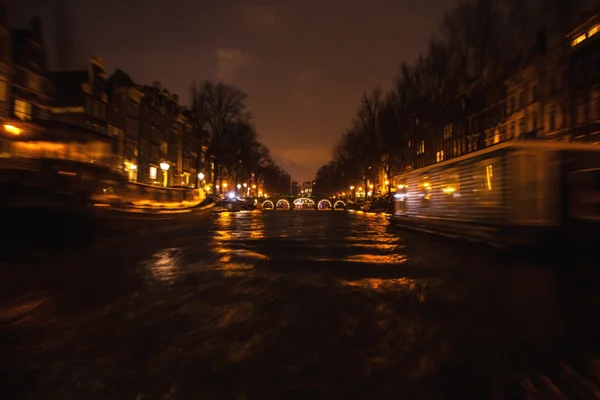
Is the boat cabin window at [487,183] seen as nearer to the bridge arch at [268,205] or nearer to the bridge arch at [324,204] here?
the bridge arch at [268,205]

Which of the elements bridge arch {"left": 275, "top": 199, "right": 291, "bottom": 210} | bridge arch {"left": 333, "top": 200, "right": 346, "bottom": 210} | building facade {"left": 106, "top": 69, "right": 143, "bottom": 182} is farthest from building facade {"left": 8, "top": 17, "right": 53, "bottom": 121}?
bridge arch {"left": 333, "top": 200, "right": 346, "bottom": 210}

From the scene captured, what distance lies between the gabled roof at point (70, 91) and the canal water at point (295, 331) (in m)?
32.5

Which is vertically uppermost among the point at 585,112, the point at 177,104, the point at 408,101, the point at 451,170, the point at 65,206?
the point at 177,104

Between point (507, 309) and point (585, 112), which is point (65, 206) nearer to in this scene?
point (507, 309)

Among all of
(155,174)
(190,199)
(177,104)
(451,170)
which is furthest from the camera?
(177,104)

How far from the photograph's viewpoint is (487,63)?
23.2 metres

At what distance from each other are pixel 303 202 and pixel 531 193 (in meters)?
74.2

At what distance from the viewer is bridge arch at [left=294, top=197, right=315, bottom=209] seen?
80688mm

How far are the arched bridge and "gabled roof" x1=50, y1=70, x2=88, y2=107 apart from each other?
40979 mm

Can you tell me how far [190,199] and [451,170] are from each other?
18.3 meters

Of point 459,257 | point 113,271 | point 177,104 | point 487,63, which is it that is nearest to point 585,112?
point 487,63

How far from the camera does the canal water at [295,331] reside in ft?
11.2

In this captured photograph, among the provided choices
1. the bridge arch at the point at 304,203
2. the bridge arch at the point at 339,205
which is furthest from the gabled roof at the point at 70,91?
the bridge arch at the point at 304,203

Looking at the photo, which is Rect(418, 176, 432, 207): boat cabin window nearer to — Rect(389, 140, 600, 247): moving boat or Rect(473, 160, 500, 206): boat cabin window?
Rect(389, 140, 600, 247): moving boat
